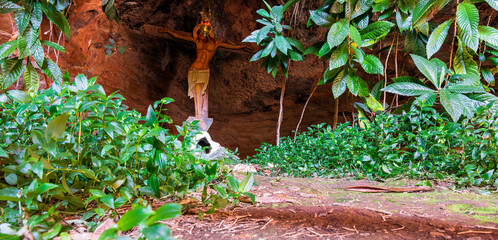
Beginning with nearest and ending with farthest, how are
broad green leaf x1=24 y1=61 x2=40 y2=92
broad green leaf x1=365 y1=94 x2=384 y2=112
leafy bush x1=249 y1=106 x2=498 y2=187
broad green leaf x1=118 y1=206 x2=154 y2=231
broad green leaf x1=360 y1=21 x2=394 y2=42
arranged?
broad green leaf x1=118 y1=206 x2=154 y2=231 → broad green leaf x1=24 y1=61 x2=40 y2=92 → leafy bush x1=249 y1=106 x2=498 y2=187 → broad green leaf x1=360 y1=21 x2=394 y2=42 → broad green leaf x1=365 y1=94 x2=384 y2=112

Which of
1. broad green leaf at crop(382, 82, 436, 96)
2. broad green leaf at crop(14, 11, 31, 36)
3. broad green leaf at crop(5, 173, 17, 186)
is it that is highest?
broad green leaf at crop(14, 11, 31, 36)

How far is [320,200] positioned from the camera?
1.31 meters

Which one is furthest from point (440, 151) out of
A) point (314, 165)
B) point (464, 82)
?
point (314, 165)

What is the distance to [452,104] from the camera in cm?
172

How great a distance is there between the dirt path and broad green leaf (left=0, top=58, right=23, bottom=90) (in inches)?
35.2

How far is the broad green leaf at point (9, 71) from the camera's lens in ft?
3.76

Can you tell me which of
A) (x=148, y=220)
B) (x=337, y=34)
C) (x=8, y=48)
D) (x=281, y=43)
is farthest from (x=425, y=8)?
(x=8, y=48)

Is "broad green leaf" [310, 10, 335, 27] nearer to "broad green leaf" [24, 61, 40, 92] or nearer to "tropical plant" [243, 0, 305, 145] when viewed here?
"tropical plant" [243, 0, 305, 145]

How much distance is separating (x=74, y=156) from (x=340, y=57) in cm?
176

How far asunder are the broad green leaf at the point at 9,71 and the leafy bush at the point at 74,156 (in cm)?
9

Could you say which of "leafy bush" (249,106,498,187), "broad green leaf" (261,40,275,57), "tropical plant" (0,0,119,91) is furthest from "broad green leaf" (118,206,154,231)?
"broad green leaf" (261,40,275,57)

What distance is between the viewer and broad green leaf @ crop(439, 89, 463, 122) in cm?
168

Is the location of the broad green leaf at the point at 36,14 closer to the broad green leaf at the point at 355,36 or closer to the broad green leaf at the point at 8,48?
the broad green leaf at the point at 8,48

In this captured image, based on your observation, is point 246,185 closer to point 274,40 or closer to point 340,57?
point 340,57
